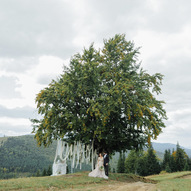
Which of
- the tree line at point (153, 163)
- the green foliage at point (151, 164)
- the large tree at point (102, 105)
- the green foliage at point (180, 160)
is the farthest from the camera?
the green foliage at point (151, 164)

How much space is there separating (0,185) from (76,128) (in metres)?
8.76

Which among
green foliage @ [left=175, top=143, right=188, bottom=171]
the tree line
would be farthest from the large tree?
green foliage @ [left=175, top=143, right=188, bottom=171]

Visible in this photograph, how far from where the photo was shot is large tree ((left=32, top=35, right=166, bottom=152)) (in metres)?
18.2

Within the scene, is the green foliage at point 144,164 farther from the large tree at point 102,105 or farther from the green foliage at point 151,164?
the large tree at point 102,105

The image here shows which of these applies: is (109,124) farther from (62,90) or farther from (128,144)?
(62,90)

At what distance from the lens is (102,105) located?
18062 millimetres

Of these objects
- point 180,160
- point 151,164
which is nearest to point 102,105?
point 151,164

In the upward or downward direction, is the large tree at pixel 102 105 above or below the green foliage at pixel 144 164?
above

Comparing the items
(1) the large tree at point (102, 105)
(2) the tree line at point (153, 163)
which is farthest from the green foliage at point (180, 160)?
(1) the large tree at point (102, 105)

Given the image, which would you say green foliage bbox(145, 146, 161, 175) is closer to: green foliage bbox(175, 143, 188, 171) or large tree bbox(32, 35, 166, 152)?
green foliage bbox(175, 143, 188, 171)

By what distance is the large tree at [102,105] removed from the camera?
1823cm

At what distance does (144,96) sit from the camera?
18.9 m

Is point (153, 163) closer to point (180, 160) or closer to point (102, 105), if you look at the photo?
point (180, 160)

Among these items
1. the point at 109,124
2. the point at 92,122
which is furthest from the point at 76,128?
the point at 109,124
